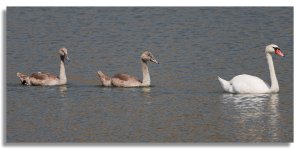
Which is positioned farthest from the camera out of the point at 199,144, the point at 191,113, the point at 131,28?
the point at 131,28

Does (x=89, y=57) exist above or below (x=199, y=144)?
above

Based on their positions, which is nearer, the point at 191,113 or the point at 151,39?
the point at 191,113

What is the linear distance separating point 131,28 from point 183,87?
110cm

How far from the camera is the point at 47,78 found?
21234mm

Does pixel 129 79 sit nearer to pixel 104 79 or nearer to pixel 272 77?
pixel 104 79

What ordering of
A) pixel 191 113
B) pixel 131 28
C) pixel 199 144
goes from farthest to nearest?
pixel 131 28 → pixel 191 113 → pixel 199 144

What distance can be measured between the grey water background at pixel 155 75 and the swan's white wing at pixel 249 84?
0.43ft

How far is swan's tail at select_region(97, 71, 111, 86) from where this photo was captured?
69.1 feet

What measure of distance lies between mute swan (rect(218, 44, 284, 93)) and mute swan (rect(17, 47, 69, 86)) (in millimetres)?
2178

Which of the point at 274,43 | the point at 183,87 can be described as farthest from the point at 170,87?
the point at 274,43

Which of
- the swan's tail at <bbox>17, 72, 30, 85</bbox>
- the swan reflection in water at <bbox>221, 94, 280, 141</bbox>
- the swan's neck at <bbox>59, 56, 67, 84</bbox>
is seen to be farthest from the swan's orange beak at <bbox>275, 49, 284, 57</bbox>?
the swan's tail at <bbox>17, 72, 30, 85</bbox>

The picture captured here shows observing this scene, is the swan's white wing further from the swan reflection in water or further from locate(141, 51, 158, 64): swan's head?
locate(141, 51, 158, 64): swan's head
